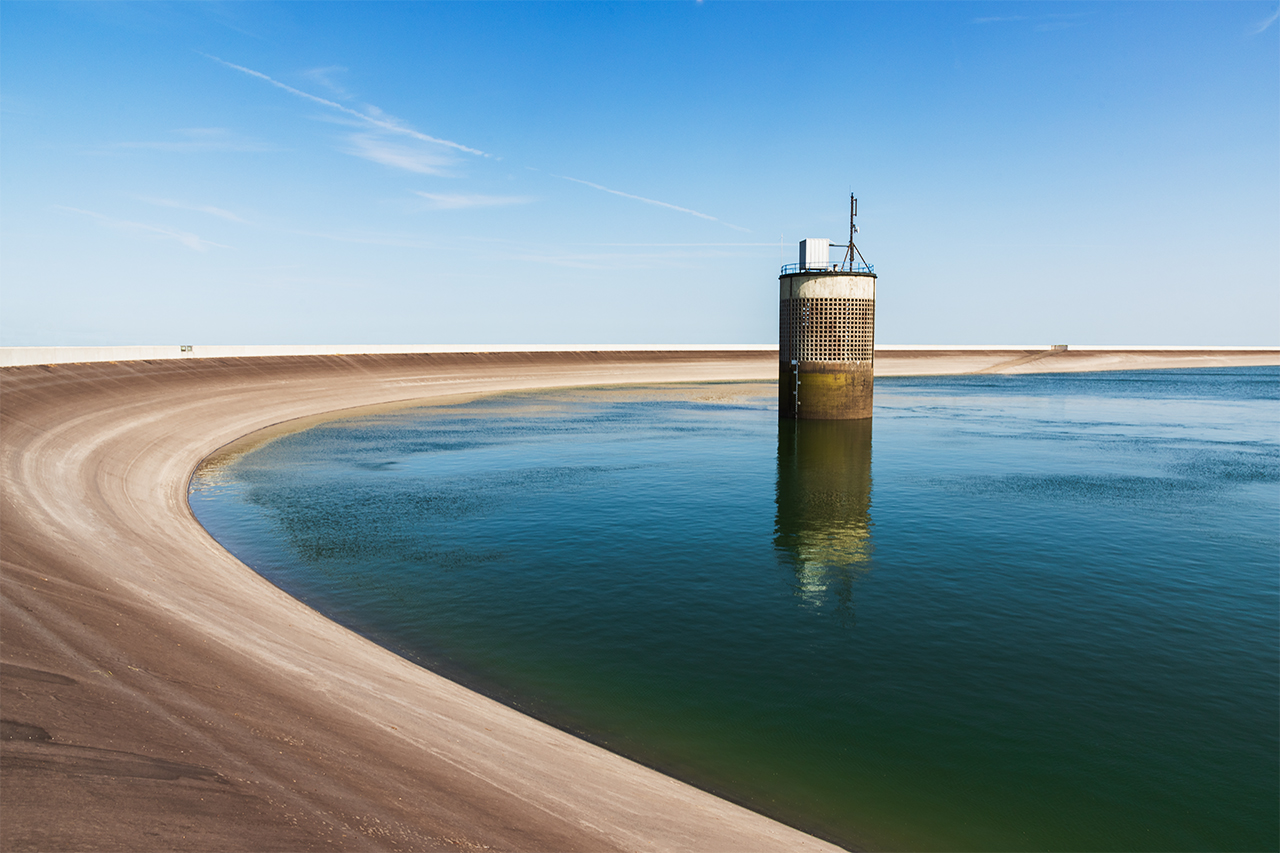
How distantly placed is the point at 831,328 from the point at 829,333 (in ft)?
1.45

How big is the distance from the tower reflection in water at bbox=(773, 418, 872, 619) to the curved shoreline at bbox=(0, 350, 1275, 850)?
1105 cm

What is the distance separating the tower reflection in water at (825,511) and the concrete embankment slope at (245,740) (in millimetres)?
10963

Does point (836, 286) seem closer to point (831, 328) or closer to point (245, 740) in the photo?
point (831, 328)

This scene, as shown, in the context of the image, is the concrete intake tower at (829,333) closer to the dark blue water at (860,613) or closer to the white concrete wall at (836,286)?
the white concrete wall at (836,286)

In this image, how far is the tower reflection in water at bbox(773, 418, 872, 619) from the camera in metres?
22.5

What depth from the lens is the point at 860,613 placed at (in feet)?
63.9

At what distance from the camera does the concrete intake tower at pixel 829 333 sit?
59.3 meters

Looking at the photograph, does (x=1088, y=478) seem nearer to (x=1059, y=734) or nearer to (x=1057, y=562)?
(x=1057, y=562)

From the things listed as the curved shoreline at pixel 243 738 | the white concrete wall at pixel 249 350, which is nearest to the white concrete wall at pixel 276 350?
the white concrete wall at pixel 249 350

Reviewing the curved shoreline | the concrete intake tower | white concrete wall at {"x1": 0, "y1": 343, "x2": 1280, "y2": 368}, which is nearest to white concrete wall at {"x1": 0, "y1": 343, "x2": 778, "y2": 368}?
white concrete wall at {"x1": 0, "y1": 343, "x2": 1280, "y2": 368}

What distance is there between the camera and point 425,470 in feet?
138

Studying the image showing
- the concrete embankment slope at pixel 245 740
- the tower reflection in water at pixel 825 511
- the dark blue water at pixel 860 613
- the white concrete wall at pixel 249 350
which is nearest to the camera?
the concrete embankment slope at pixel 245 740

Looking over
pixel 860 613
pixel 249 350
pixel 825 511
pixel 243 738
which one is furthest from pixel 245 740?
pixel 249 350

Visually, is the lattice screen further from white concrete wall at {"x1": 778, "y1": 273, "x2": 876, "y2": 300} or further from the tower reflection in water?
the tower reflection in water
